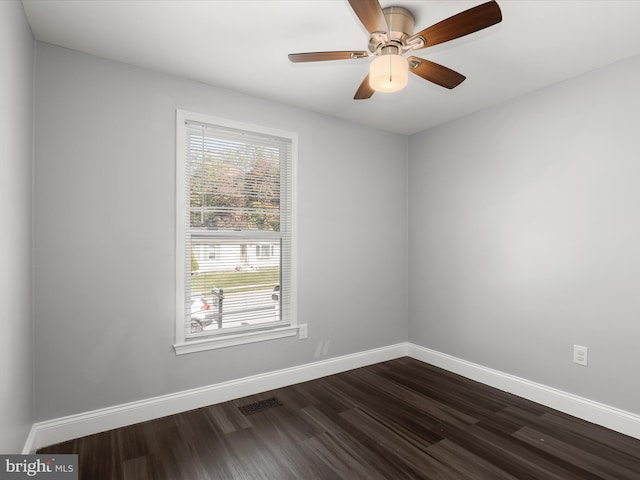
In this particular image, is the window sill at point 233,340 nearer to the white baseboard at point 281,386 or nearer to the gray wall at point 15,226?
the white baseboard at point 281,386

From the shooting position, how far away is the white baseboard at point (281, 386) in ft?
7.22

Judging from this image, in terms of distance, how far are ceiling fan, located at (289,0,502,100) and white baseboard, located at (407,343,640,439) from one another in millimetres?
2465

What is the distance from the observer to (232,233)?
2.85 metres

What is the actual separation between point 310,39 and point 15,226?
6.41ft

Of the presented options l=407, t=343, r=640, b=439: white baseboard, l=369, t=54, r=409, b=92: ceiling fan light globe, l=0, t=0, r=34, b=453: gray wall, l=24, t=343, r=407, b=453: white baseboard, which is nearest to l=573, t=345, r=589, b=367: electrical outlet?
l=407, t=343, r=640, b=439: white baseboard

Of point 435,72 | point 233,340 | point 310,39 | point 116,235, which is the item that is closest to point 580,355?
point 435,72

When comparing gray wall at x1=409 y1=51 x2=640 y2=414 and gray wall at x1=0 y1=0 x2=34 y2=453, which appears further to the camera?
gray wall at x1=409 y1=51 x2=640 y2=414

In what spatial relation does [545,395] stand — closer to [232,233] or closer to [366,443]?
[366,443]

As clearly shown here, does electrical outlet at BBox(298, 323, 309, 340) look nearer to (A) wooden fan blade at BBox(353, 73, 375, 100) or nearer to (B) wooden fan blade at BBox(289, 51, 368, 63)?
(A) wooden fan blade at BBox(353, 73, 375, 100)

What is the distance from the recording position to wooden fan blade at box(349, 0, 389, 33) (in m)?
1.47

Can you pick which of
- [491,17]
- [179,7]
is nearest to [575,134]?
[491,17]

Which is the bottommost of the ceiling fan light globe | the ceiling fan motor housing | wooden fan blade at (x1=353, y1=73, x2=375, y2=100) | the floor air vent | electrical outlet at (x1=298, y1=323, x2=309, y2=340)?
the floor air vent

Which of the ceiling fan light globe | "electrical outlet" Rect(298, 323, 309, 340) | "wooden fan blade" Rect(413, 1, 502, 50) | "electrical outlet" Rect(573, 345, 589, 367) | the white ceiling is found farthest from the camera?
"electrical outlet" Rect(298, 323, 309, 340)

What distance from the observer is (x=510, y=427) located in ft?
7.84
